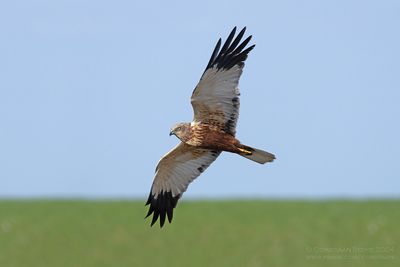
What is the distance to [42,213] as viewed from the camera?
41750 millimetres

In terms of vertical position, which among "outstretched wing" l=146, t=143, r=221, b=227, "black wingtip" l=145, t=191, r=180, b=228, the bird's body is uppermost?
the bird's body

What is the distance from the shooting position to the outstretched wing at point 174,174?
16.3 metres

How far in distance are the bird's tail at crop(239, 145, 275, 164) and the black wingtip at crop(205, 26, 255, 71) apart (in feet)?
3.91

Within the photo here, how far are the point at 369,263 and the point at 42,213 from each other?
15783 millimetres

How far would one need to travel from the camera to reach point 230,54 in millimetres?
15305

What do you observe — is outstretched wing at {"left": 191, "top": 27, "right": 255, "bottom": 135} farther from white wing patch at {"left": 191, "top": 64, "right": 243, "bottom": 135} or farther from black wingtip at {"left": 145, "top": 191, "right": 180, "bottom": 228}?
black wingtip at {"left": 145, "top": 191, "right": 180, "bottom": 228}

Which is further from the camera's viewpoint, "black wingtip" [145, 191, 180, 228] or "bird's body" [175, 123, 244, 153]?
"black wingtip" [145, 191, 180, 228]

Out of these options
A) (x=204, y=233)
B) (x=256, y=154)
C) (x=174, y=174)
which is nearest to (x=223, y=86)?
(x=256, y=154)

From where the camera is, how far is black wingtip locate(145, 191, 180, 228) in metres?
17.0

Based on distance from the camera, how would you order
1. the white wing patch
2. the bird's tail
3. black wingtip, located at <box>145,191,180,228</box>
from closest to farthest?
the bird's tail → the white wing patch → black wingtip, located at <box>145,191,180,228</box>

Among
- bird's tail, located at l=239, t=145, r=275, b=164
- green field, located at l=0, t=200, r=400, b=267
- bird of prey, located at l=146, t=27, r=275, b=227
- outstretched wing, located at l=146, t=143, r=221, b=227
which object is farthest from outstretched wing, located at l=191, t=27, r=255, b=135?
green field, located at l=0, t=200, r=400, b=267

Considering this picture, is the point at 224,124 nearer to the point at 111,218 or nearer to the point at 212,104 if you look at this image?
the point at 212,104

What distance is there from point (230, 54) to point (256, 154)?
57.8 inches

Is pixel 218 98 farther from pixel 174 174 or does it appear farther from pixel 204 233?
pixel 204 233
